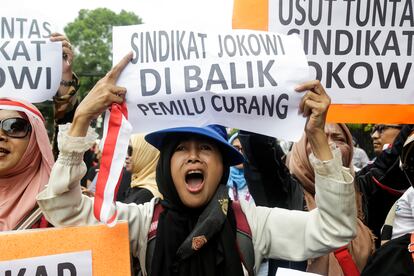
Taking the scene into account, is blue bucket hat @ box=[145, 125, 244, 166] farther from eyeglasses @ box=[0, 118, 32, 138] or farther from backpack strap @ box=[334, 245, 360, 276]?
backpack strap @ box=[334, 245, 360, 276]

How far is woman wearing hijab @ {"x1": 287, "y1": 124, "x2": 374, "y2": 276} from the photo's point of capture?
10.0ft

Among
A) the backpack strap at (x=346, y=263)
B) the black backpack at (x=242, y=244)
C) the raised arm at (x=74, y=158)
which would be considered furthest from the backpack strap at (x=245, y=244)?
the backpack strap at (x=346, y=263)

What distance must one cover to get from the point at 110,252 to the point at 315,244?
0.82 m

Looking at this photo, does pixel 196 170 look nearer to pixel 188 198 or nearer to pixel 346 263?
pixel 188 198

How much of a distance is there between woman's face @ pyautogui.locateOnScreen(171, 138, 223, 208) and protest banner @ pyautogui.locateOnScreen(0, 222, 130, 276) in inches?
11.6

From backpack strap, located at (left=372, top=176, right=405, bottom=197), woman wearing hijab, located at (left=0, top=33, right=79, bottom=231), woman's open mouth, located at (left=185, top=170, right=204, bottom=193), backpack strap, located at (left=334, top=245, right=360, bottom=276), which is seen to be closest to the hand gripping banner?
woman's open mouth, located at (left=185, top=170, right=204, bottom=193)

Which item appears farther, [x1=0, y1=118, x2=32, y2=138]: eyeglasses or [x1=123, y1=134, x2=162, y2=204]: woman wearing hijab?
[x1=123, y1=134, x2=162, y2=204]: woman wearing hijab

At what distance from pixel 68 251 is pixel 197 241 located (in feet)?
1.68

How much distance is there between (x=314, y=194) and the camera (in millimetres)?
3285

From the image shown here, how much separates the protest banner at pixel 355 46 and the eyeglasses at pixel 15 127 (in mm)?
1146

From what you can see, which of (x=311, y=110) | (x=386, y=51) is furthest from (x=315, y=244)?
(x=386, y=51)

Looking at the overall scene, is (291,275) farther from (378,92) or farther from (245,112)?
(378,92)

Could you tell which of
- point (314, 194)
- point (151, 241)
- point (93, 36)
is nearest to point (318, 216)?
point (151, 241)

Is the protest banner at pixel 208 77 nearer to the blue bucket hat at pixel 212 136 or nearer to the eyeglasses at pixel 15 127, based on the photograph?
the blue bucket hat at pixel 212 136
